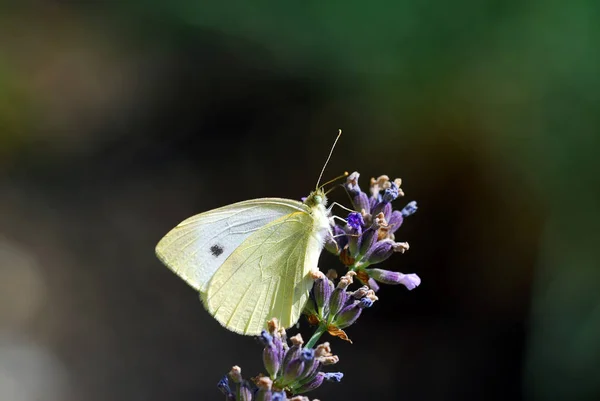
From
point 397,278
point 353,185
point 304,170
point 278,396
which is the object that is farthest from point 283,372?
point 304,170

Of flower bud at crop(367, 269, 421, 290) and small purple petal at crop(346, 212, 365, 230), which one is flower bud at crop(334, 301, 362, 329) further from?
small purple petal at crop(346, 212, 365, 230)

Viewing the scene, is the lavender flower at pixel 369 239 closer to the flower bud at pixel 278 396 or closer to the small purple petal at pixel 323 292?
the small purple petal at pixel 323 292

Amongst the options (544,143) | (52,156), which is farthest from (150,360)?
(544,143)

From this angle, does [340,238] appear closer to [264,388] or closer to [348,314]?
[348,314]

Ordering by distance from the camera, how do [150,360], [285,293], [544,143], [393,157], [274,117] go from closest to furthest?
[285,293], [544,143], [150,360], [393,157], [274,117]

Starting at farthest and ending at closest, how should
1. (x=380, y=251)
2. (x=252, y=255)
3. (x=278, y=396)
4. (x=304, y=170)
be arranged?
(x=304, y=170) < (x=252, y=255) < (x=380, y=251) < (x=278, y=396)

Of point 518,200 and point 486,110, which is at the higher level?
point 486,110

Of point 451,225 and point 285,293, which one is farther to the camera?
point 451,225

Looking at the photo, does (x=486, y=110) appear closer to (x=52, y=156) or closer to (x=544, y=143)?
(x=544, y=143)
